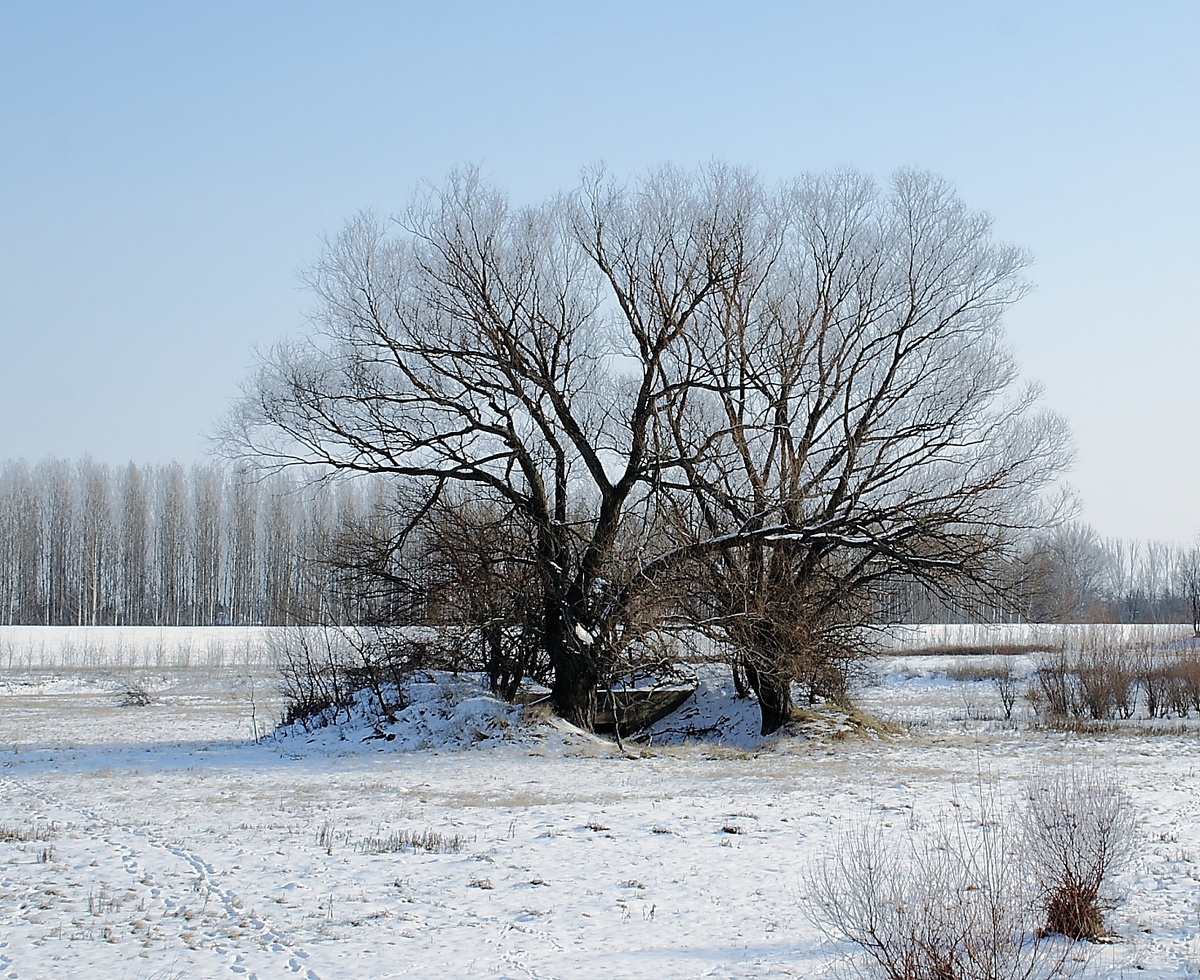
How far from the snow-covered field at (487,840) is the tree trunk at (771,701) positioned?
2.08ft

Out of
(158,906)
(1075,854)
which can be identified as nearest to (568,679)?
(158,906)

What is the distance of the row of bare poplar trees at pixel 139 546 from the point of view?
7306cm

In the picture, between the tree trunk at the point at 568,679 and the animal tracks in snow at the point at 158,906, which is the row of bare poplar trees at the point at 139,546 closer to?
the tree trunk at the point at 568,679

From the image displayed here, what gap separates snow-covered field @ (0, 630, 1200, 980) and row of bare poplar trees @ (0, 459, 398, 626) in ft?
182

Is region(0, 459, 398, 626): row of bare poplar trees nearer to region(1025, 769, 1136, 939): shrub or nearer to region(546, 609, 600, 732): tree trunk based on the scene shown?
region(546, 609, 600, 732): tree trunk

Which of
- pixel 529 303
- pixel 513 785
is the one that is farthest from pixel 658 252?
pixel 513 785

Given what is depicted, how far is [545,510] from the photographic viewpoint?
18.4 meters

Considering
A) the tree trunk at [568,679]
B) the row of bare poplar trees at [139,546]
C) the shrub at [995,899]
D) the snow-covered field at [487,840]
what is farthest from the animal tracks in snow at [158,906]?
the row of bare poplar trees at [139,546]

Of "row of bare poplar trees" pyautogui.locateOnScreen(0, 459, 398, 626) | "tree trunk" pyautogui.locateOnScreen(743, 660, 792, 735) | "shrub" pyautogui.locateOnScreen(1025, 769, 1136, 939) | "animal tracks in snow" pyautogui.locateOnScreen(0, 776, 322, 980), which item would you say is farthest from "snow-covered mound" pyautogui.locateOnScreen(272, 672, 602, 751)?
"row of bare poplar trees" pyautogui.locateOnScreen(0, 459, 398, 626)

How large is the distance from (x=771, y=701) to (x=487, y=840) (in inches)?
438

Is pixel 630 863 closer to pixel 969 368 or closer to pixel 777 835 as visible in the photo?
pixel 777 835

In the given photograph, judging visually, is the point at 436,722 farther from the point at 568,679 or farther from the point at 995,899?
the point at 995,899

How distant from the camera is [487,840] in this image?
32.9 ft

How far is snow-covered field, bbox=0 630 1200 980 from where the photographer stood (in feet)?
21.4
